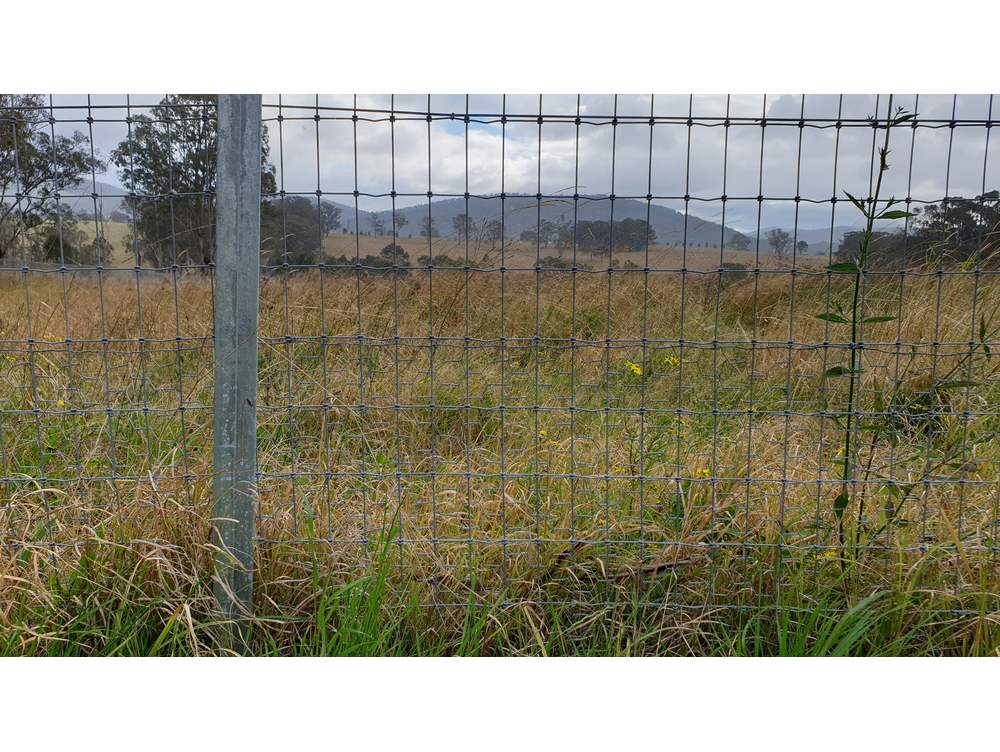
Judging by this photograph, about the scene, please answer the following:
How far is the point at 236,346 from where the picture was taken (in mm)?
2285

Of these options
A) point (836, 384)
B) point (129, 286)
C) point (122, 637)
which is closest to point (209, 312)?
point (129, 286)

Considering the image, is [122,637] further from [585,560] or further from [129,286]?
[129,286]

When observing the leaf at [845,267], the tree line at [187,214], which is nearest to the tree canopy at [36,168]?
the tree line at [187,214]

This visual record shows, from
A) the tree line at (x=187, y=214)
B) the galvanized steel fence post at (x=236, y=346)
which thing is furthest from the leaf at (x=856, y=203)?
the galvanized steel fence post at (x=236, y=346)

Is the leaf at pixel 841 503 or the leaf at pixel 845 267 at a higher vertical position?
the leaf at pixel 845 267

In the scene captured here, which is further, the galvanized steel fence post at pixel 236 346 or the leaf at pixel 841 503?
the leaf at pixel 841 503

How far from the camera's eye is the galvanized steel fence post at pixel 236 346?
88.3 inches

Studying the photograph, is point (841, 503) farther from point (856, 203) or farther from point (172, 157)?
point (172, 157)

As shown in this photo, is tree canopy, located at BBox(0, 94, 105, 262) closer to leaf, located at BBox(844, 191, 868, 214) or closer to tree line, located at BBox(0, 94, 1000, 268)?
tree line, located at BBox(0, 94, 1000, 268)

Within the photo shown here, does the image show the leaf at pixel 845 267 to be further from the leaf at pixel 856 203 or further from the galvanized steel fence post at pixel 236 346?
the galvanized steel fence post at pixel 236 346

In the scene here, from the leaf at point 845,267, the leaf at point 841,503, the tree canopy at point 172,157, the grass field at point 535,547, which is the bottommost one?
the grass field at point 535,547

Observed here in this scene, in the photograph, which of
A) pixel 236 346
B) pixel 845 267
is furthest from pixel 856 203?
pixel 236 346

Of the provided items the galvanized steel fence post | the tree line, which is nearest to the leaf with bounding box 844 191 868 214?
the tree line

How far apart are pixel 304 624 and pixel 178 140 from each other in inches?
76.0
